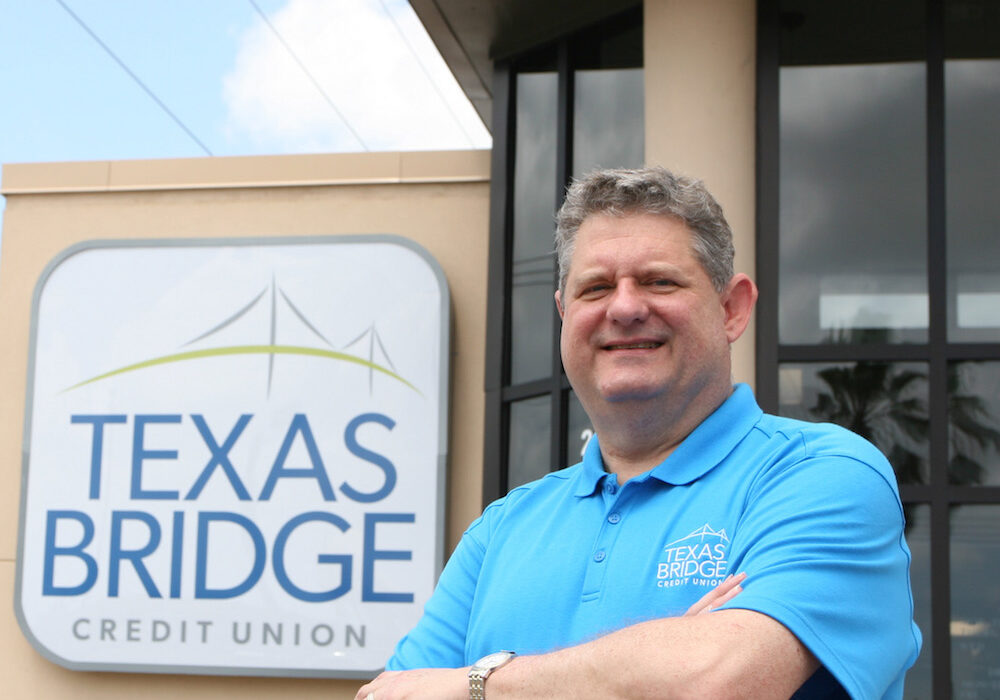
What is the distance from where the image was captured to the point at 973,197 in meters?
5.27

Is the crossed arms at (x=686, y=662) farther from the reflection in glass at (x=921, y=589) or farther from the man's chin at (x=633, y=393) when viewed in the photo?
the reflection in glass at (x=921, y=589)

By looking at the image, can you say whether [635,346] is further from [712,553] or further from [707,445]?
[712,553]

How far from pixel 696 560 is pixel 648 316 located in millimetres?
442

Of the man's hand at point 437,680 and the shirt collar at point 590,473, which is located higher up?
the shirt collar at point 590,473

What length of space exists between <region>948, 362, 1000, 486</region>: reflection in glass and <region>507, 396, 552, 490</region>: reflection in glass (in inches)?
78.8

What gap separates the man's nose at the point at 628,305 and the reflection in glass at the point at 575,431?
388 centimetres

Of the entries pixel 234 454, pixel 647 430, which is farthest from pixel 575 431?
pixel 647 430

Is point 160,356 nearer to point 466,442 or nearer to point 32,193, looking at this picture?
point 32,193

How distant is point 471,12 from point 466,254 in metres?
1.37

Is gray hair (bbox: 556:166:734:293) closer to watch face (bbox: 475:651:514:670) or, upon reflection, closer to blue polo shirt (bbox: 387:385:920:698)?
blue polo shirt (bbox: 387:385:920:698)

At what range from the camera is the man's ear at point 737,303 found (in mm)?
2170

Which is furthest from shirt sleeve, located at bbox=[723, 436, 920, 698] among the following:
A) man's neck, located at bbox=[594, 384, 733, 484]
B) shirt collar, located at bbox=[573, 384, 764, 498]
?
man's neck, located at bbox=[594, 384, 733, 484]

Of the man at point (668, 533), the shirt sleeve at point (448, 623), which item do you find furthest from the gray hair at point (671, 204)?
the shirt sleeve at point (448, 623)

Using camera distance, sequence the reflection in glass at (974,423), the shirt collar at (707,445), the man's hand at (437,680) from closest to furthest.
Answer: the man's hand at (437,680)
the shirt collar at (707,445)
the reflection in glass at (974,423)
